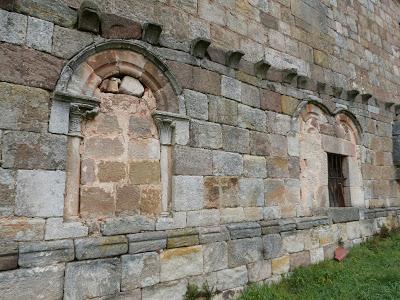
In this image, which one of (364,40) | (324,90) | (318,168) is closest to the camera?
(318,168)

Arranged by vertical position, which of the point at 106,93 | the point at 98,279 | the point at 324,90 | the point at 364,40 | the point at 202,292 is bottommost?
the point at 202,292

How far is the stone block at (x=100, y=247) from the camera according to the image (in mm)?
2834

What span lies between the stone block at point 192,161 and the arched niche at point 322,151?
1.77 metres

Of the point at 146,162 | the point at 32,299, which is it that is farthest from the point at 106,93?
the point at 32,299

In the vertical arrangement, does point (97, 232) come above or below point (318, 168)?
below

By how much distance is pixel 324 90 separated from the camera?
5.54m

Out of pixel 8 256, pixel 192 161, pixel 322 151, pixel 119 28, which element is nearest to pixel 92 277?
pixel 8 256

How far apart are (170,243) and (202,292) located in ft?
2.10

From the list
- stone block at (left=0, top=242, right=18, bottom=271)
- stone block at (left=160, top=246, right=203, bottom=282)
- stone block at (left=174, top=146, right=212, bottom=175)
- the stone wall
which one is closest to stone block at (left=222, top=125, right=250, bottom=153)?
the stone wall

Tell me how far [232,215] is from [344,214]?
2.42 m

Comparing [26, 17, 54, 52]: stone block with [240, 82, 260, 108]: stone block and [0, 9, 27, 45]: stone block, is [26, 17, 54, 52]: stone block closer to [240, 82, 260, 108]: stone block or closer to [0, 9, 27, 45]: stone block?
[0, 9, 27, 45]: stone block

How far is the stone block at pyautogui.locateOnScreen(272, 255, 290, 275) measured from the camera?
418cm

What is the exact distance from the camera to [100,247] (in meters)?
2.93

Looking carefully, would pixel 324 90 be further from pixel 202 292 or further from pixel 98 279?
pixel 98 279
